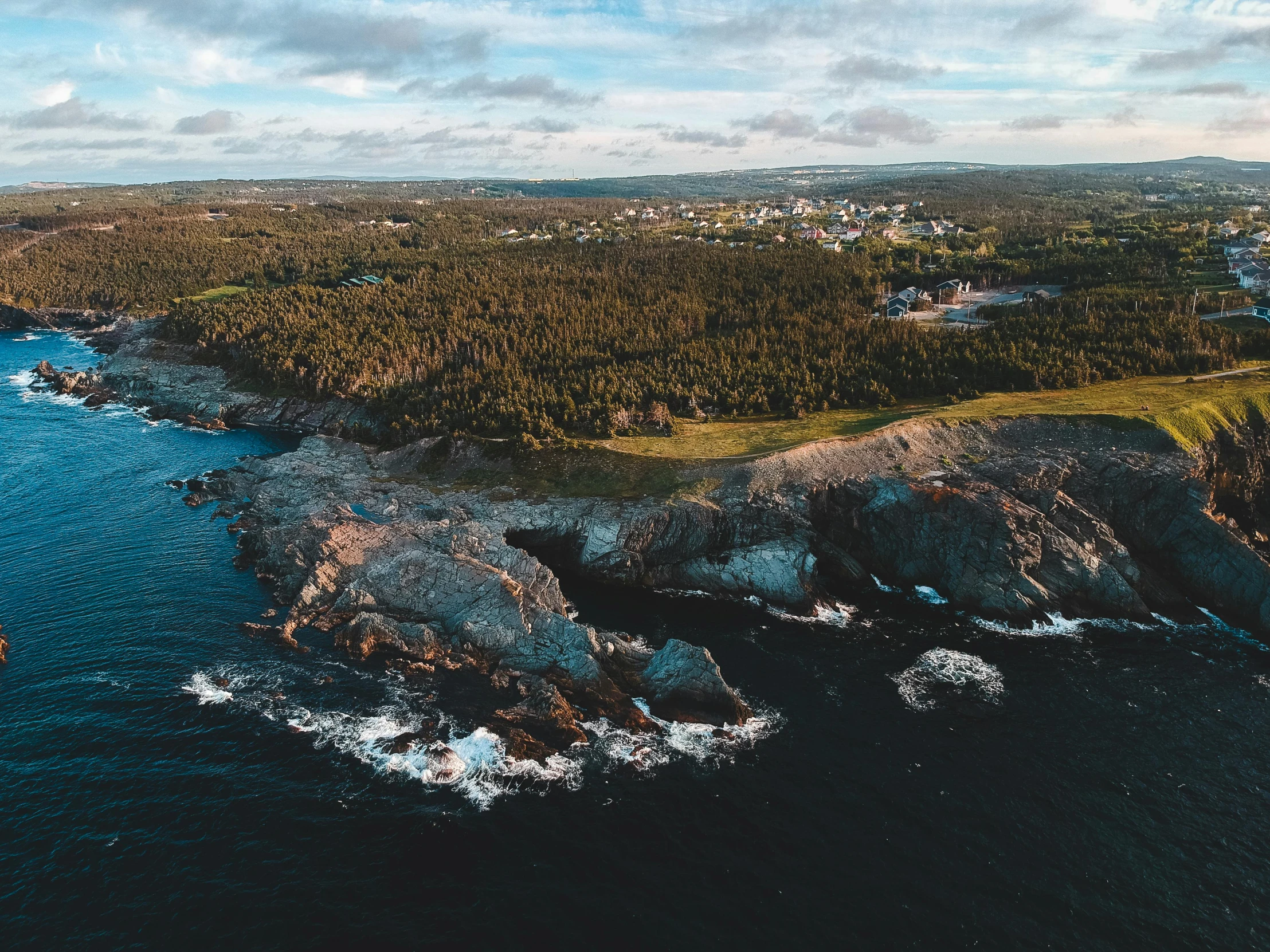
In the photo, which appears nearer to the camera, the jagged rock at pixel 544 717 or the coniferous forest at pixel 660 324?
the jagged rock at pixel 544 717

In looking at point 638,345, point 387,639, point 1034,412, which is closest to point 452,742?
point 387,639

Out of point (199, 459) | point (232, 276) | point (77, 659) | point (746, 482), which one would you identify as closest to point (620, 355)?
point (746, 482)

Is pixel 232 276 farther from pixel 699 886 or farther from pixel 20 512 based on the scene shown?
pixel 699 886

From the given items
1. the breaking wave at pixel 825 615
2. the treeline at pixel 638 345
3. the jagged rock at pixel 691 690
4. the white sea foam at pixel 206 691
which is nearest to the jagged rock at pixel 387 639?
the white sea foam at pixel 206 691

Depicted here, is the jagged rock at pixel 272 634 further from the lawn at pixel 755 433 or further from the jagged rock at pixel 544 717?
the lawn at pixel 755 433

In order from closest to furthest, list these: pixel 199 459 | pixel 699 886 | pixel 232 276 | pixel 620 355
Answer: pixel 699 886, pixel 199 459, pixel 620 355, pixel 232 276

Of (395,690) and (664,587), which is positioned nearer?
(395,690)
